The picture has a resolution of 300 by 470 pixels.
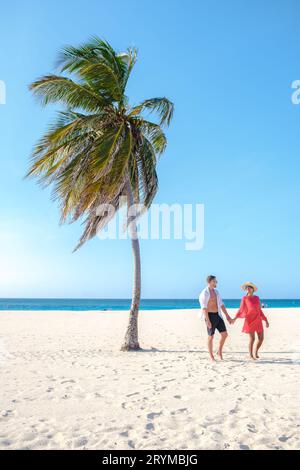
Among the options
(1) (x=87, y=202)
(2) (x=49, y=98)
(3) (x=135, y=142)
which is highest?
(2) (x=49, y=98)

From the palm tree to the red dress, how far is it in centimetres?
303

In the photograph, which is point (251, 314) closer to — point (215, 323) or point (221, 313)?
point (221, 313)

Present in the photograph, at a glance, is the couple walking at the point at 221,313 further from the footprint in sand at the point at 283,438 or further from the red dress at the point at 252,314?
the footprint in sand at the point at 283,438

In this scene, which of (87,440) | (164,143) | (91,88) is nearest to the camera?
(87,440)

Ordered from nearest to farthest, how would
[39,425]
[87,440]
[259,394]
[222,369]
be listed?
[87,440] < [39,425] < [259,394] < [222,369]

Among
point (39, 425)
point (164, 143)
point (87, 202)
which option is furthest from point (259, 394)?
point (164, 143)

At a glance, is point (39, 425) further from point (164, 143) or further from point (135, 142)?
point (164, 143)

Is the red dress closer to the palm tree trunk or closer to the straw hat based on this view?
the straw hat

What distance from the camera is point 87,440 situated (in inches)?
141

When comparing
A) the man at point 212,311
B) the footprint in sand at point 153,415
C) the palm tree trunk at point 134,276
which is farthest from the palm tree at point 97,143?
the footprint in sand at point 153,415

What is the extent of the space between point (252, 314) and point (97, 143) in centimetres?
577

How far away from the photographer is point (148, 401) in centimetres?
488

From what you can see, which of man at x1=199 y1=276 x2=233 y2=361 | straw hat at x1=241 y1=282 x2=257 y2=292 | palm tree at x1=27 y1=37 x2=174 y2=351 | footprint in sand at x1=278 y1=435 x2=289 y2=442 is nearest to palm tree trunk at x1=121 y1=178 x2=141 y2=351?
palm tree at x1=27 y1=37 x2=174 y2=351
